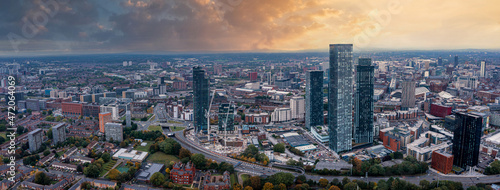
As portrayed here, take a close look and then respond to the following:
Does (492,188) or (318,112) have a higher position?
(318,112)

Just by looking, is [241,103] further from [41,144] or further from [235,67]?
[235,67]

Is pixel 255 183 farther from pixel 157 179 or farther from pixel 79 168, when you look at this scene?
pixel 79 168

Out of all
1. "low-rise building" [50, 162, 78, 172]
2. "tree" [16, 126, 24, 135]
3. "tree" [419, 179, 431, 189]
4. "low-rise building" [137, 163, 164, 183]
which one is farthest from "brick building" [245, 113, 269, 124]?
"tree" [16, 126, 24, 135]

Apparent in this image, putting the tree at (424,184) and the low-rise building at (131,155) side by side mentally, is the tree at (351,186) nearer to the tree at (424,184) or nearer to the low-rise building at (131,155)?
the tree at (424,184)

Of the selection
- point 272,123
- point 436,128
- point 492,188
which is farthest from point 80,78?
point 492,188

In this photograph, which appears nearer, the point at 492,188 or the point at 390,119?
the point at 492,188

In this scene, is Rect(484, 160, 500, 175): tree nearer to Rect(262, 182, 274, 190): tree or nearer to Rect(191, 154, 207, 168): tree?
Rect(262, 182, 274, 190): tree

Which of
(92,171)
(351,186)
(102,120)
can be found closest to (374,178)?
(351,186)
